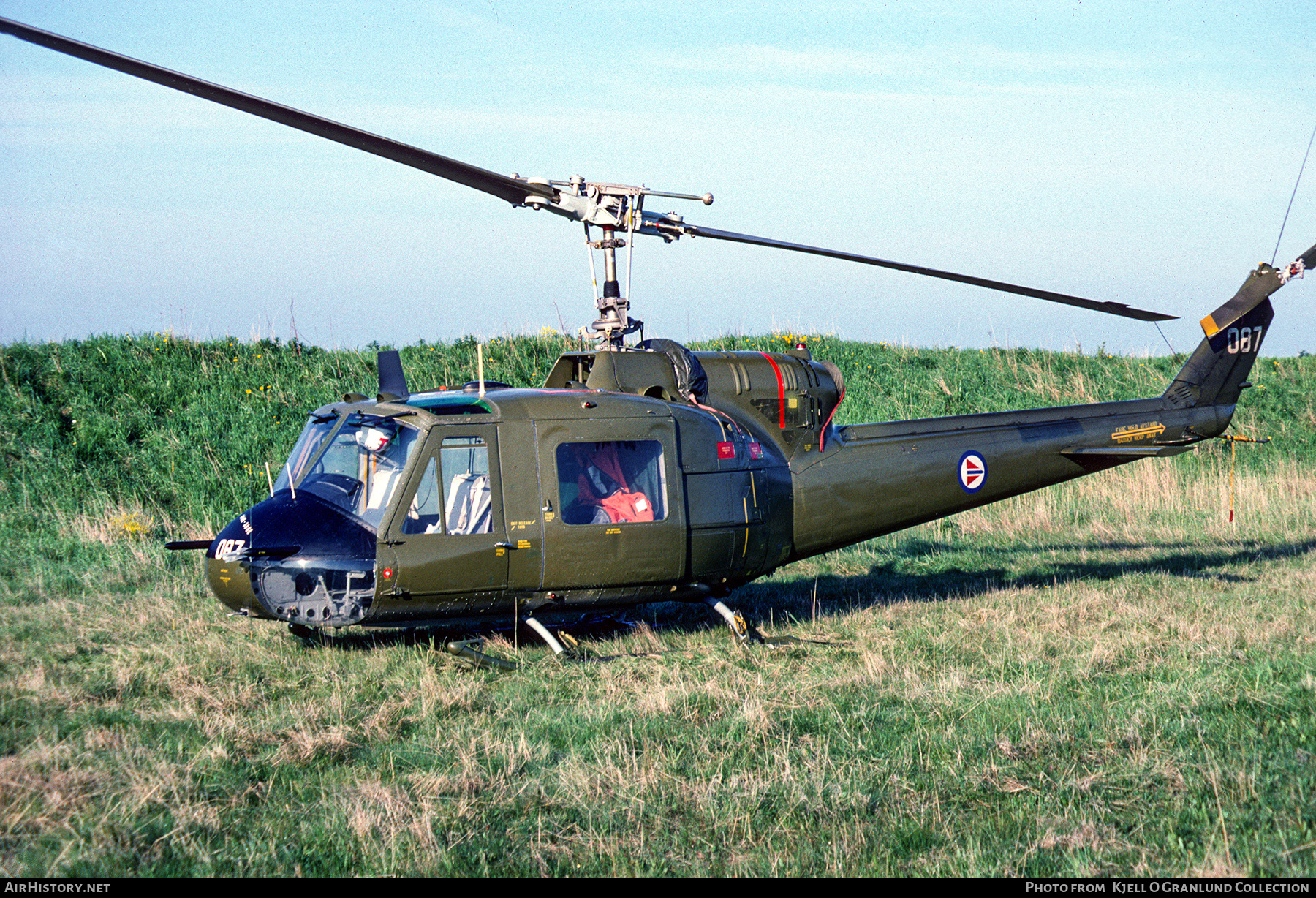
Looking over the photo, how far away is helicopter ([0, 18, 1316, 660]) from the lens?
7008 millimetres

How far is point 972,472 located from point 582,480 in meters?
4.05

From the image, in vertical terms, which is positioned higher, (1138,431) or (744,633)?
(1138,431)

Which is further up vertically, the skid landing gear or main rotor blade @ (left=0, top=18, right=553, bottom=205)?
main rotor blade @ (left=0, top=18, right=553, bottom=205)

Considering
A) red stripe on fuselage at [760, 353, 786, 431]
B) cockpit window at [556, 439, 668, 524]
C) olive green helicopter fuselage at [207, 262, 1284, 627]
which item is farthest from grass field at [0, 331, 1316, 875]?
red stripe on fuselage at [760, 353, 786, 431]

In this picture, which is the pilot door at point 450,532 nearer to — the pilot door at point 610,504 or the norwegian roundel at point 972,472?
the pilot door at point 610,504

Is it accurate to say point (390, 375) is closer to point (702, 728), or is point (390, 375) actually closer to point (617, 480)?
point (617, 480)

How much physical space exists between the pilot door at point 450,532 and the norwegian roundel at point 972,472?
4617 millimetres

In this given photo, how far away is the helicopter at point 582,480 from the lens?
7.01 m

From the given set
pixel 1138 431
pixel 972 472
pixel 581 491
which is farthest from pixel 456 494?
pixel 1138 431

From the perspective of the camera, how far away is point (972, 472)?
378 inches

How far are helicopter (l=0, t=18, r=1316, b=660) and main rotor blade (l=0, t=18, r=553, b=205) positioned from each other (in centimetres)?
2

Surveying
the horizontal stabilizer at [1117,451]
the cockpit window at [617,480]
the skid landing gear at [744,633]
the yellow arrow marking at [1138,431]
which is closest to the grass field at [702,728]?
the skid landing gear at [744,633]

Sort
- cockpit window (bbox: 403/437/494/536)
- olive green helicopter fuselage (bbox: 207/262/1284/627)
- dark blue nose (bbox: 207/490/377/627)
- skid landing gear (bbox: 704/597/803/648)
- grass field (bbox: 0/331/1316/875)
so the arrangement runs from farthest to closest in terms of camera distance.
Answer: skid landing gear (bbox: 704/597/803/648)
cockpit window (bbox: 403/437/494/536)
olive green helicopter fuselage (bbox: 207/262/1284/627)
dark blue nose (bbox: 207/490/377/627)
grass field (bbox: 0/331/1316/875)

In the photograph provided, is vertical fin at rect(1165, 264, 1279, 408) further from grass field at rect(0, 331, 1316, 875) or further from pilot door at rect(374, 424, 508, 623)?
pilot door at rect(374, 424, 508, 623)
